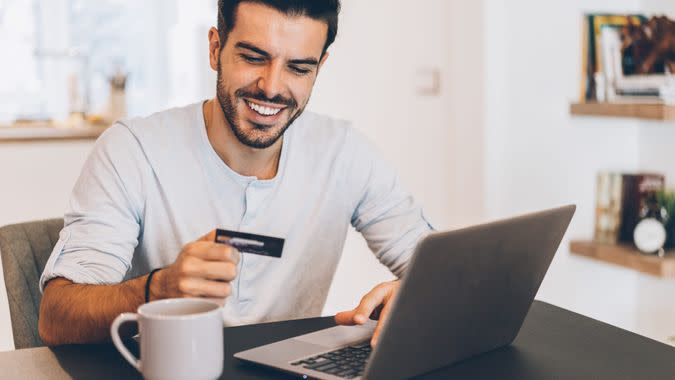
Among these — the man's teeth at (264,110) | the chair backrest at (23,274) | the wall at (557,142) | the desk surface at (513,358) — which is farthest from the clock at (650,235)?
the chair backrest at (23,274)

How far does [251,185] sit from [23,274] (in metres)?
0.41

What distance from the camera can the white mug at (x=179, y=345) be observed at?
0.88 meters

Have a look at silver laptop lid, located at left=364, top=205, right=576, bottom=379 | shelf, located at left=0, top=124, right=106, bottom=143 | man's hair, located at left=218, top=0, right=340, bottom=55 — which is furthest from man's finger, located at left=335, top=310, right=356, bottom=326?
shelf, located at left=0, top=124, right=106, bottom=143

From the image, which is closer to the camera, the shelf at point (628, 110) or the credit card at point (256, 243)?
the credit card at point (256, 243)

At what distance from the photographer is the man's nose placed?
142cm

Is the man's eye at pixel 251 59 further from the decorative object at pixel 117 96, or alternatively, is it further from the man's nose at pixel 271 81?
the decorative object at pixel 117 96

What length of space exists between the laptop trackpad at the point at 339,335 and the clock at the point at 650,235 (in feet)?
5.06

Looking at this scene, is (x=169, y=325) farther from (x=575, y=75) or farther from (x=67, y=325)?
(x=575, y=75)

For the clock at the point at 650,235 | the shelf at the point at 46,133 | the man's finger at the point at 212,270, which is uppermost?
the shelf at the point at 46,133

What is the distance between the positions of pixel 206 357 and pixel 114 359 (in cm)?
20

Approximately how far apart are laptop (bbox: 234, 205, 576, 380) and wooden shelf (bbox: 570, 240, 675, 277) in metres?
1.38

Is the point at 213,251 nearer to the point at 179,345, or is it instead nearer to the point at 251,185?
the point at 179,345

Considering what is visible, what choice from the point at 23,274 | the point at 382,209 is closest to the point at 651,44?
the point at 382,209

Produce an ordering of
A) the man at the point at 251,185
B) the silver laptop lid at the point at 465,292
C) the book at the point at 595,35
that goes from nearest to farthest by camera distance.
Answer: the silver laptop lid at the point at 465,292 → the man at the point at 251,185 → the book at the point at 595,35
